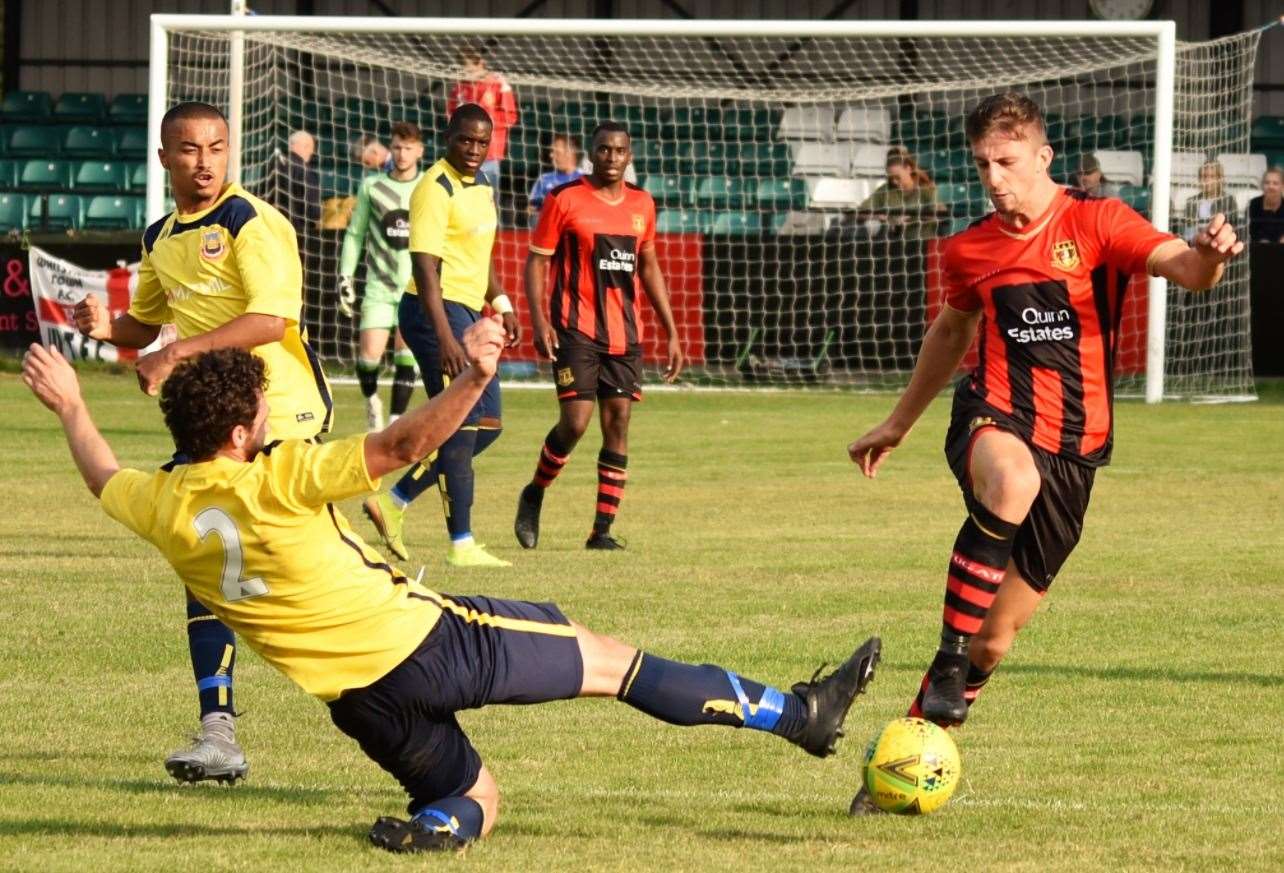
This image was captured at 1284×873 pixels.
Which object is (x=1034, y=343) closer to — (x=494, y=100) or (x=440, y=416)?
(x=440, y=416)

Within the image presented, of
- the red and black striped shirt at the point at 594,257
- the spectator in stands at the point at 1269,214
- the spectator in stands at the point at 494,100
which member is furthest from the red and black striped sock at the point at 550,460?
the spectator in stands at the point at 1269,214

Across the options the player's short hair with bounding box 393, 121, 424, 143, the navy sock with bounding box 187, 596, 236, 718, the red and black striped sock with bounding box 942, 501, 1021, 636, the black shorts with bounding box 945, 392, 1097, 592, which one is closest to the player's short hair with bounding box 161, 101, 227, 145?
the navy sock with bounding box 187, 596, 236, 718

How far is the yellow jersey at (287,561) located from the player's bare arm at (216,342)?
1035 mm

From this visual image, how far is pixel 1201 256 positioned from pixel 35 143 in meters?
25.5

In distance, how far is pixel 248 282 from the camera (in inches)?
251

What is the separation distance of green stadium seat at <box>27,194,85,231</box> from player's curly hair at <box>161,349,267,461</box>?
2210cm

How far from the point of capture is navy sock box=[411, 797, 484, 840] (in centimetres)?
509

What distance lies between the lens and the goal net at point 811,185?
21.0 m

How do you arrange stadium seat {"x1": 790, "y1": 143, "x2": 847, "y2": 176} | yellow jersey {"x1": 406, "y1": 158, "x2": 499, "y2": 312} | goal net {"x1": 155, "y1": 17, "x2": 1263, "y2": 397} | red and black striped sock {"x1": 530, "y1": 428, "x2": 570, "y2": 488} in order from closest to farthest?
1. yellow jersey {"x1": 406, "y1": 158, "x2": 499, "y2": 312}
2. red and black striped sock {"x1": 530, "y1": 428, "x2": 570, "y2": 488}
3. goal net {"x1": 155, "y1": 17, "x2": 1263, "y2": 397}
4. stadium seat {"x1": 790, "y1": 143, "x2": 847, "y2": 176}

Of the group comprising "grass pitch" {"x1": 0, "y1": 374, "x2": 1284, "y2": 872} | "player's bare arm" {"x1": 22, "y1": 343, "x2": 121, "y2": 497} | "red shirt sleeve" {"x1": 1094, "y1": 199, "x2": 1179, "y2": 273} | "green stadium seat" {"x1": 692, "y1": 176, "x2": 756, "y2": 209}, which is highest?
"red shirt sleeve" {"x1": 1094, "y1": 199, "x2": 1179, "y2": 273}

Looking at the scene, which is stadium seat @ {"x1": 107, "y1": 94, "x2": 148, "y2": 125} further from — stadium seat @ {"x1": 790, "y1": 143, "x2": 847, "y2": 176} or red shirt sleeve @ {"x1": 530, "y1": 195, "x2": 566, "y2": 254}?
red shirt sleeve @ {"x1": 530, "y1": 195, "x2": 566, "y2": 254}

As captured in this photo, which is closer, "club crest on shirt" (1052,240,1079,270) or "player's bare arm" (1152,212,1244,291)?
"player's bare arm" (1152,212,1244,291)

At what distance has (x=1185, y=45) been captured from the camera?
20.2 m

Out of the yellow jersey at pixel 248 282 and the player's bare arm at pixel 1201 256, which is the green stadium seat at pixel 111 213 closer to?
the yellow jersey at pixel 248 282
